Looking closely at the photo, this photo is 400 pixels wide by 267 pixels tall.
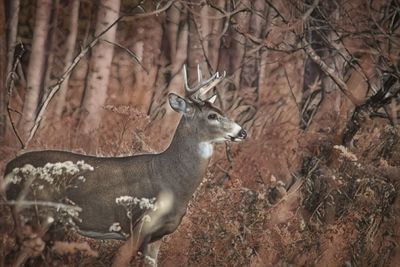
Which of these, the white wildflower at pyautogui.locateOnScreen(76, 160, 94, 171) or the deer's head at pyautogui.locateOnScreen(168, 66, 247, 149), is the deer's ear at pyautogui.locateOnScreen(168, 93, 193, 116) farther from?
the white wildflower at pyautogui.locateOnScreen(76, 160, 94, 171)

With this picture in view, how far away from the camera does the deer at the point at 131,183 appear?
4.29 meters

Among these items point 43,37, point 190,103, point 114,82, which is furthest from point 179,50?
point 190,103

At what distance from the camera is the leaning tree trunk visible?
780 centimetres

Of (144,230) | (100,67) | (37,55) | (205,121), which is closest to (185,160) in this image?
(205,121)

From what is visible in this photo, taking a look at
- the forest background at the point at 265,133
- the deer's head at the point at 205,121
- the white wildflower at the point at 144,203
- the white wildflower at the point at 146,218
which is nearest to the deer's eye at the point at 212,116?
the deer's head at the point at 205,121

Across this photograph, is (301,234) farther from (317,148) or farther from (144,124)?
(144,124)

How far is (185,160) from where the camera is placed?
4637 millimetres

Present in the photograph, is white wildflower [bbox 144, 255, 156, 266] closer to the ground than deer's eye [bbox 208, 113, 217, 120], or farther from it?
closer to the ground

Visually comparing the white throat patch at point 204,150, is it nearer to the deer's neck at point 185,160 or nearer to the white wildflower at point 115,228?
the deer's neck at point 185,160

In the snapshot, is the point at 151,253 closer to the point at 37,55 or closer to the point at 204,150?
the point at 204,150

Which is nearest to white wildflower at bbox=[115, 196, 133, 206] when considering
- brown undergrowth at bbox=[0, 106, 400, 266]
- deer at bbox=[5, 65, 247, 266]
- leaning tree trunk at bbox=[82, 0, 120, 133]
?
deer at bbox=[5, 65, 247, 266]

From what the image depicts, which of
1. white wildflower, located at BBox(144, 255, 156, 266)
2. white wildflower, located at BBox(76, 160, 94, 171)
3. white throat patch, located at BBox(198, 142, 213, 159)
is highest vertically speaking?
white throat patch, located at BBox(198, 142, 213, 159)

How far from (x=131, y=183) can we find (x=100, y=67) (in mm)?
4152

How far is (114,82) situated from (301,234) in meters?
6.65
